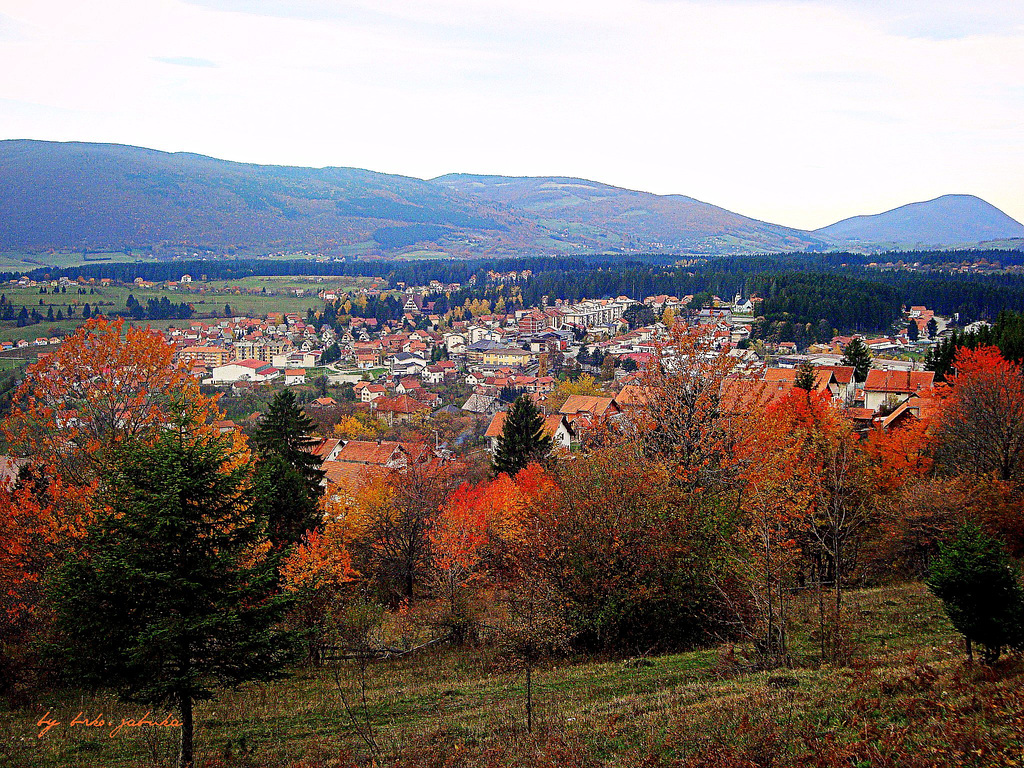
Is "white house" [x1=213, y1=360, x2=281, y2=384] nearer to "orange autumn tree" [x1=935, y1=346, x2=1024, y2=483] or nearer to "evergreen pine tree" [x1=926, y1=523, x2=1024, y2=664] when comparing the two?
"orange autumn tree" [x1=935, y1=346, x2=1024, y2=483]

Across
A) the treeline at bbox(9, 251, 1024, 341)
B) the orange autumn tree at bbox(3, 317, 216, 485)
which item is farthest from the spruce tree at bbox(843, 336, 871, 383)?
the orange autumn tree at bbox(3, 317, 216, 485)

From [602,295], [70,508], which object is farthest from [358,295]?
[70,508]

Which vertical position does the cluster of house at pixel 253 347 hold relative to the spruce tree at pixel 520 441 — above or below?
below

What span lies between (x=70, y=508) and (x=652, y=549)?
10538mm

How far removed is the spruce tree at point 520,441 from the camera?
30.8m

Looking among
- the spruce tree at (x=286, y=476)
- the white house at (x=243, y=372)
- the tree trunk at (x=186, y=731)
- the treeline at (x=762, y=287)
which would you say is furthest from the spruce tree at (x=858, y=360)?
the white house at (x=243, y=372)

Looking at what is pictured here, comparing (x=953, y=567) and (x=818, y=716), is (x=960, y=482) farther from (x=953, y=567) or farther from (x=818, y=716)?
(x=818, y=716)

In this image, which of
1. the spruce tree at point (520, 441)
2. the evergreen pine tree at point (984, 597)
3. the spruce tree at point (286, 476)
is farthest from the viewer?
the spruce tree at point (520, 441)

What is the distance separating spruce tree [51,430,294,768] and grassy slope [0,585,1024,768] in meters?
1.07

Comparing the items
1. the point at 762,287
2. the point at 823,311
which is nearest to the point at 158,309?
the point at 762,287

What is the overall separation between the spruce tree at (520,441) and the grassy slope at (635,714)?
18185 mm

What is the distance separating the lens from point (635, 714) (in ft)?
26.0

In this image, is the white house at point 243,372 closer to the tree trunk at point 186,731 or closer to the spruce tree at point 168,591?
the spruce tree at point 168,591

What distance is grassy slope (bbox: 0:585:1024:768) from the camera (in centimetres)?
603
